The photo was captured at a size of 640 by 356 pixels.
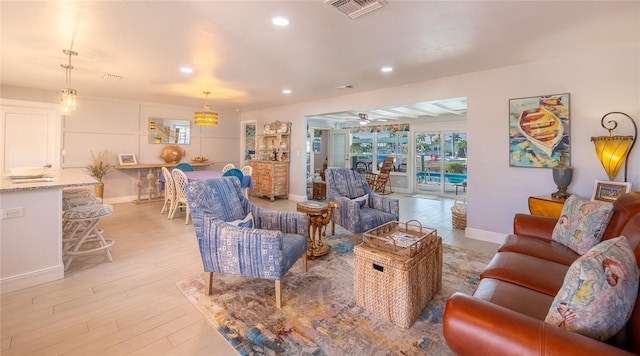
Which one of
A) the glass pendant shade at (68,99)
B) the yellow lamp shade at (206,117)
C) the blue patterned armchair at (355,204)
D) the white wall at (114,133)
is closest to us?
the glass pendant shade at (68,99)

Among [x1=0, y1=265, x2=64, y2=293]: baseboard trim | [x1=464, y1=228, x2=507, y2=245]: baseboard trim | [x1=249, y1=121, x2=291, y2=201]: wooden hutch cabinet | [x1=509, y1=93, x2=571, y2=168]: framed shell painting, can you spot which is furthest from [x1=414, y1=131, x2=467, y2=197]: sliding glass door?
[x1=0, y1=265, x2=64, y2=293]: baseboard trim

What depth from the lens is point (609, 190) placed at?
9.58 ft

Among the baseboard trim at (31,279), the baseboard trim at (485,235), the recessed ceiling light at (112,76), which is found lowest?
the baseboard trim at (31,279)

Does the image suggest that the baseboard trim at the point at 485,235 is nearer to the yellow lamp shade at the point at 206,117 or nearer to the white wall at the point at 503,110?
the white wall at the point at 503,110

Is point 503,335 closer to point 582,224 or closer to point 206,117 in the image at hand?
point 582,224

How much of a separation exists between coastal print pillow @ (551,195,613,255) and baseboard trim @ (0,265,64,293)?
171 inches

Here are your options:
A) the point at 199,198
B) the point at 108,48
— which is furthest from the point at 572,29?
the point at 108,48

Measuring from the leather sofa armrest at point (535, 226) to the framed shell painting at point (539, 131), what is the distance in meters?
1.29

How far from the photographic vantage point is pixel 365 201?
388 centimetres

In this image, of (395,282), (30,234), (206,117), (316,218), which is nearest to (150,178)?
(206,117)

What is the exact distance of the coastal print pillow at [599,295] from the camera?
1003mm

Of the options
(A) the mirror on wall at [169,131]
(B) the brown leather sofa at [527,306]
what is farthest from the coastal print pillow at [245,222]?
(A) the mirror on wall at [169,131]

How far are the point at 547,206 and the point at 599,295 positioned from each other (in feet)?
8.35

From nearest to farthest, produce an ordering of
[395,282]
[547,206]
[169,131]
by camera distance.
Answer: [395,282] < [547,206] < [169,131]
